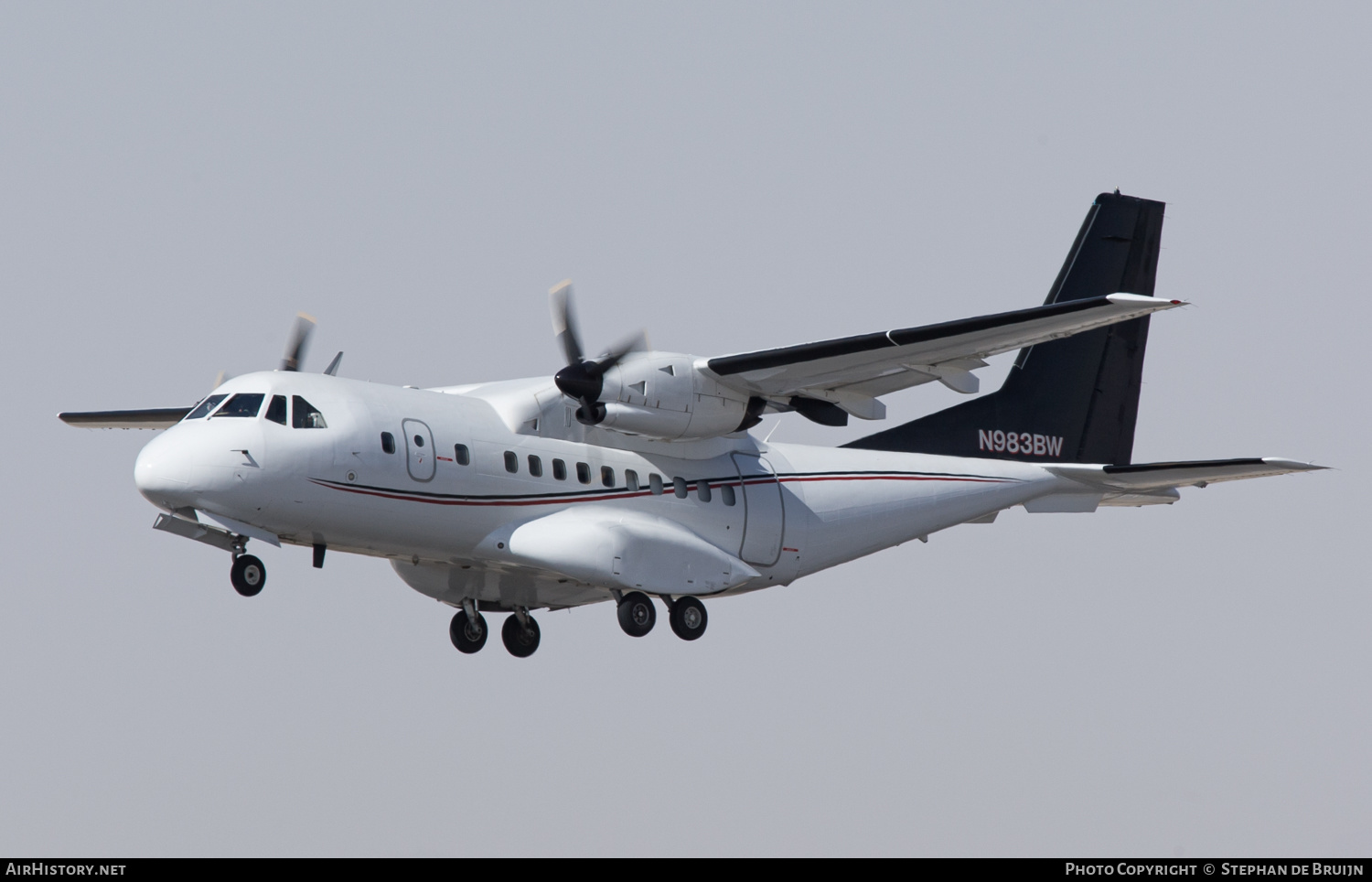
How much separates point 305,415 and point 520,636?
393 centimetres

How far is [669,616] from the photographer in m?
16.8

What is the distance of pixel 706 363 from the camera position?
1623cm

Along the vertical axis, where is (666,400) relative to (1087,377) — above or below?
below

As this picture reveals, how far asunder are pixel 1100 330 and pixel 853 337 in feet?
21.4

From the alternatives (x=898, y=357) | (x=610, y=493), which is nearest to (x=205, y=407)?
(x=610, y=493)

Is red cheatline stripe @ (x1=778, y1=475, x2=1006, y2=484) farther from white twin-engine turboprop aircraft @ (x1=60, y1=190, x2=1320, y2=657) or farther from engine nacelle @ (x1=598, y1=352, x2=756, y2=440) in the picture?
engine nacelle @ (x1=598, y1=352, x2=756, y2=440)

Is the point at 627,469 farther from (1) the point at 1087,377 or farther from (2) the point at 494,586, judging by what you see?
(1) the point at 1087,377

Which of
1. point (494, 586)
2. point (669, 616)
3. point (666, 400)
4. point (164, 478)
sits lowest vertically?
point (669, 616)

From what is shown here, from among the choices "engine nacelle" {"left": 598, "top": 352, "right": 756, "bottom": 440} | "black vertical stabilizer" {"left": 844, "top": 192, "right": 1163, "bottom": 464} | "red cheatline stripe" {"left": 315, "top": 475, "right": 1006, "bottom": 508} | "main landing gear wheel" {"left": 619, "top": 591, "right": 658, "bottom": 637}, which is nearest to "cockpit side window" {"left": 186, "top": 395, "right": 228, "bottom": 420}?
"red cheatline stripe" {"left": 315, "top": 475, "right": 1006, "bottom": 508}

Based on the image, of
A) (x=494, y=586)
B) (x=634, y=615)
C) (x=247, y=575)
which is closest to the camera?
(x=247, y=575)

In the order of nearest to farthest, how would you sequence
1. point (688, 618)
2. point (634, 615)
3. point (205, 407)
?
1. point (205, 407)
2. point (634, 615)
3. point (688, 618)

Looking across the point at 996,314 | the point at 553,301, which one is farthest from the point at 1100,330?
the point at 553,301

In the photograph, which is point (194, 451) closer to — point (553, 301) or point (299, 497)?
point (299, 497)

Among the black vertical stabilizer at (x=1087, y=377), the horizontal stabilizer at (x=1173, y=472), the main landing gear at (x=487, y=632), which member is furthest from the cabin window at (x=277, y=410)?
the horizontal stabilizer at (x=1173, y=472)
